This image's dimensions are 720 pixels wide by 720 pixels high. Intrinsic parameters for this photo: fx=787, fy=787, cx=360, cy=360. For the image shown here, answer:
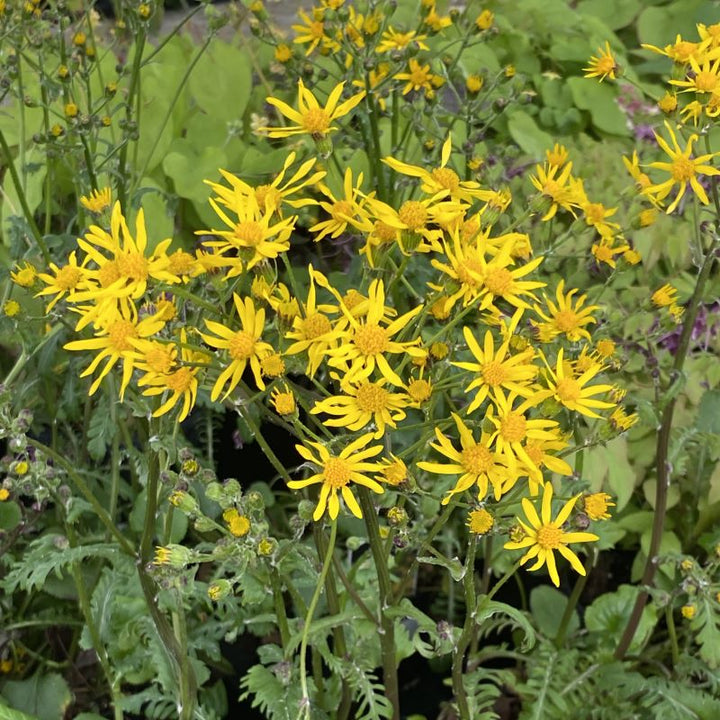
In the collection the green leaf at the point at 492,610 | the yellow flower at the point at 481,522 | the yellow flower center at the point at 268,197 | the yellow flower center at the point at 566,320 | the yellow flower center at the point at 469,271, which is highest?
the yellow flower center at the point at 268,197

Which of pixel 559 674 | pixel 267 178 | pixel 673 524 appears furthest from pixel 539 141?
pixel 559 674

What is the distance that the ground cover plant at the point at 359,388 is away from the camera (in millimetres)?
784

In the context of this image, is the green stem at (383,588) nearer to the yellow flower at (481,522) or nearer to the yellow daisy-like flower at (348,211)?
the yellow flower at (481,522)

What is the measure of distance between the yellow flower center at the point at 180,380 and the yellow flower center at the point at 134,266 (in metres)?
0.10

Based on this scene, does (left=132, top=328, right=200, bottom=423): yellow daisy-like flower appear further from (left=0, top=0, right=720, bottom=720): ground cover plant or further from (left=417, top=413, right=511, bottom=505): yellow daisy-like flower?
(left=417, top=413, right=511, bottom=505): yellow daisy-like flower

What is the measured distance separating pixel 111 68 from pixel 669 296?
147 cm

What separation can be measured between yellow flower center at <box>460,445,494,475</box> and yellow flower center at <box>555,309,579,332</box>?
26cm

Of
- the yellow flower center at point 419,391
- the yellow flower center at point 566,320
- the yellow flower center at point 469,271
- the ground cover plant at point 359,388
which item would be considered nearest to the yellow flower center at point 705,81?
the ground cover plant at point 359,388

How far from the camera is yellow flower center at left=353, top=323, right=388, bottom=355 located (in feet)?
2.42

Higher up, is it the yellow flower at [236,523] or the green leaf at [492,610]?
the yellow flower at [236,523]

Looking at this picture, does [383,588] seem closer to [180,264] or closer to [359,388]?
[359,388]

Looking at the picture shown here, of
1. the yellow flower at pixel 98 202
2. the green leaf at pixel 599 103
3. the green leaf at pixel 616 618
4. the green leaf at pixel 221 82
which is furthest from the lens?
the green leaf at pixel 599 103

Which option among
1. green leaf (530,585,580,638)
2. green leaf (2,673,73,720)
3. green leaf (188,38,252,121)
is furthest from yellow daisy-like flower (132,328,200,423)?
green leaf (188,38,252,121)

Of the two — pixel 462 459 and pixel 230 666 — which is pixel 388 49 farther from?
pixel 230 666
